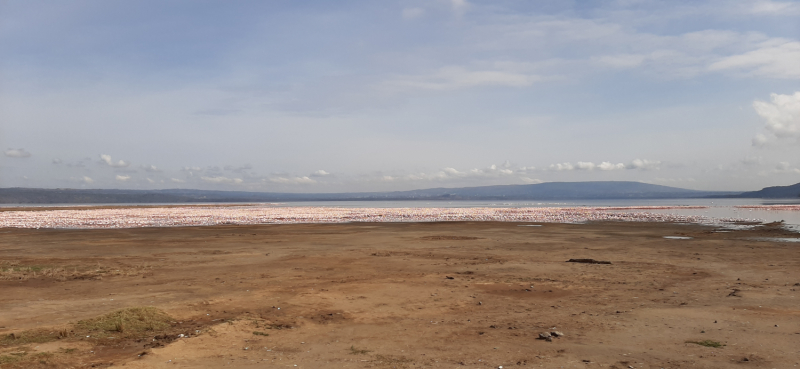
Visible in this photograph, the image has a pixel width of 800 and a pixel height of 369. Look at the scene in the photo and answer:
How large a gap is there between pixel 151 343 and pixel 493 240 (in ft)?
77.6

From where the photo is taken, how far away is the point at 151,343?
8875mm

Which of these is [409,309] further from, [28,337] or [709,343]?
[28,337]

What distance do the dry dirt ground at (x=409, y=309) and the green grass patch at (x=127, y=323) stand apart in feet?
0.32

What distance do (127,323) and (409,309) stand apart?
6194 mm

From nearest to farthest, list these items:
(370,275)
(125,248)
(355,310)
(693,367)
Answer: (693,367) < (355,310) < (370,275) < (125,248)

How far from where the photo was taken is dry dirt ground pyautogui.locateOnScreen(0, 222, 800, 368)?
8.16m

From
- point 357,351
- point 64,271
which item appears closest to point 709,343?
point 357,351

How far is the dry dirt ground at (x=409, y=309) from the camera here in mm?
8164

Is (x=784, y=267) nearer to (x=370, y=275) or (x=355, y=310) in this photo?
(x=370, y=275)

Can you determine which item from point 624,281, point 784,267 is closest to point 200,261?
point 624,281

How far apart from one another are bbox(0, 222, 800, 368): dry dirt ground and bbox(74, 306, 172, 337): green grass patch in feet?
0.32

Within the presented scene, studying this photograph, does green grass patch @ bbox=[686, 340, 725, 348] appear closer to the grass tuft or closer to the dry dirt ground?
the dry dirt ground

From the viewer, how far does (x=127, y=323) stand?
Result: 32.0ft

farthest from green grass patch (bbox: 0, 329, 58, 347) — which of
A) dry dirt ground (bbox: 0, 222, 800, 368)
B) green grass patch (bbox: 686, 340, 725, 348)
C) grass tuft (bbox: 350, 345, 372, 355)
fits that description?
green grass patch (bbox: 686, 340, 725, 348)
